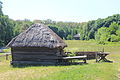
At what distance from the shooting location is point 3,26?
6081 centimetres

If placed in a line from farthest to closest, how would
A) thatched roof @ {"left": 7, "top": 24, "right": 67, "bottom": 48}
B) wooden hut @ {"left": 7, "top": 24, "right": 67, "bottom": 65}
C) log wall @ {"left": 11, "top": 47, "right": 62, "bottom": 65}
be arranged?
log wall @ {"left": 11, "top": 47, "right": 62, "bottom": 65} → wooden hut @ {"left": 7, "top": 24, "right": 67, "bottom": 65} → thatched roof @ {"left": 7, "top": 24, "right": 67, "bottom": 48}

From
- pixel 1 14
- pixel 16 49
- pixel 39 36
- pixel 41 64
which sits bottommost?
pixel 41 64

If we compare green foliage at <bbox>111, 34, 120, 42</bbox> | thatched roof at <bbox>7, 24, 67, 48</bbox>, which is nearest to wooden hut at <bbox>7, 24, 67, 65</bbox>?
thatched roof at <bbox>7, 24, 67, 48</bbox>

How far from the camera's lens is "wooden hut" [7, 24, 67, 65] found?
67.8 ft

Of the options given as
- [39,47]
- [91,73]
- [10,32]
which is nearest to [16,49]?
[39,47]

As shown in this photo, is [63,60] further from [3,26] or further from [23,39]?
[3,26]

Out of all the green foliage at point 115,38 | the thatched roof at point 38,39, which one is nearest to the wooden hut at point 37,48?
the thatched roof at point 38,39

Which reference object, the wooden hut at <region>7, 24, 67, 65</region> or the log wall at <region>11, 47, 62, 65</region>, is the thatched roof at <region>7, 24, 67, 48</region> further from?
the log wall at <region>11, 47, 62, 65</region>

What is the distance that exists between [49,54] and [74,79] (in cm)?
899

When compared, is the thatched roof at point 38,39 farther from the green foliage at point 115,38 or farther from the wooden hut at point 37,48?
the green foliage at point 115,38

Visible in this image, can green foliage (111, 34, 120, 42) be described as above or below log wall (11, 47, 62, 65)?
above

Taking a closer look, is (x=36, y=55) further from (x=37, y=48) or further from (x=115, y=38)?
(x=115, y=38)

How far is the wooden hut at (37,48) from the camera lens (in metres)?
20.7

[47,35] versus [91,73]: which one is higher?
[47,35]
